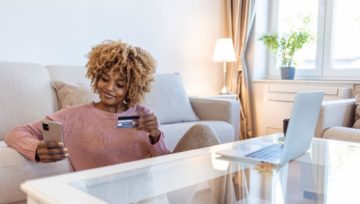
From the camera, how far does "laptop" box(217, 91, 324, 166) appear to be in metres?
1.08

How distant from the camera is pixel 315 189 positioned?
1215 millimetres

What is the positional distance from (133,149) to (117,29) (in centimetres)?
174

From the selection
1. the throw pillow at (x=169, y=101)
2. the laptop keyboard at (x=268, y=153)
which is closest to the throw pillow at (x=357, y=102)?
the throw pillow at (x=169, y=101)

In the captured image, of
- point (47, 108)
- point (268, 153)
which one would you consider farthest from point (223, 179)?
point (47, 108)

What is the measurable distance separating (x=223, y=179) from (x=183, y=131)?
1023 mm

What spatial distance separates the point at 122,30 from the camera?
9.11ft

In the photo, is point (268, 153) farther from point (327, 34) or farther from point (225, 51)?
point (327, 34)

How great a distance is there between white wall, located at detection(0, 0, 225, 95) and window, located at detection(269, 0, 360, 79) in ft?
2.38

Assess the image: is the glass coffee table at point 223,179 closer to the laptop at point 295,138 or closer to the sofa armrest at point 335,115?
the laptop at point 295,138

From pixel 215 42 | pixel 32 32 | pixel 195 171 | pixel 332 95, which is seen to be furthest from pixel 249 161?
pixel 215 42

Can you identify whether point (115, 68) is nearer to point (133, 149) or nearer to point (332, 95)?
point (133, 149)

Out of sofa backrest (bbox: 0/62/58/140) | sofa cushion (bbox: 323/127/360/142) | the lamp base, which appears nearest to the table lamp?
the lamp base

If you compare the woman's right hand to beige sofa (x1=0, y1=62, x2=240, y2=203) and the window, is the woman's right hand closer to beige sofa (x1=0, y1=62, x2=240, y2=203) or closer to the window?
beige sofa (x1=0, y1=62, x2=240, y2=203)

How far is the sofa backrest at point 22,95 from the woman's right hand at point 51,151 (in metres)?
0.90
